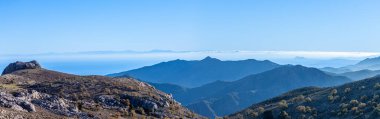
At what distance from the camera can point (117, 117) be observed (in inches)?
1665

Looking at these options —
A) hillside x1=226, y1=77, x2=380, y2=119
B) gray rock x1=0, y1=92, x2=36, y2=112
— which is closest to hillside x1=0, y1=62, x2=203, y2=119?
gray rock x1=0, y1=92, x2=36, y2=112

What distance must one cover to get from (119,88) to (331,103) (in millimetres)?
23788

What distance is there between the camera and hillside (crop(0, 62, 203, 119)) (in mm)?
37281

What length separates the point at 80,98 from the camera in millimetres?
47469

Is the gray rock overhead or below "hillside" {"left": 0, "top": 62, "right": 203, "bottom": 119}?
overhead

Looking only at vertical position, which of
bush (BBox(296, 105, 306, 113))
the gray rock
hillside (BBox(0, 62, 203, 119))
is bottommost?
bush (BBox(296, 105, 306, 113))

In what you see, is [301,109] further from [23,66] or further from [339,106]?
[23,66]

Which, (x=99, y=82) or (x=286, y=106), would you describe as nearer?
(x=99, y=82)

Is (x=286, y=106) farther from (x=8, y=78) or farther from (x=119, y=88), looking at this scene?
(x=8, y=78)

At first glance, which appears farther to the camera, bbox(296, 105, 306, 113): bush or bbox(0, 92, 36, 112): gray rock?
bbox(296, 105, 306, 113): bush

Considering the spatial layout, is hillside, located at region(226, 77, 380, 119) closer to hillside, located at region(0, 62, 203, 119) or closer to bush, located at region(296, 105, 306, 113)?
bush, located at region(296, 105, 306, 113)

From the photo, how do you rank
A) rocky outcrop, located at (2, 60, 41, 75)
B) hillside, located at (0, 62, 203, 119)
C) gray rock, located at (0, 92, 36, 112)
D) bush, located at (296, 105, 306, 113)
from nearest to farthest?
gray rock, located at (0, 92, 36, 112)
hillside, located at (0, 62, 203, 119)
bush, located at (296, 105, 306, 113)
rocky outcrop, located at (2, 60, 41, 75)

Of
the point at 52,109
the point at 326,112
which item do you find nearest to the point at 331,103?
the point at 326,112

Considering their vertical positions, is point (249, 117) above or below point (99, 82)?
below
